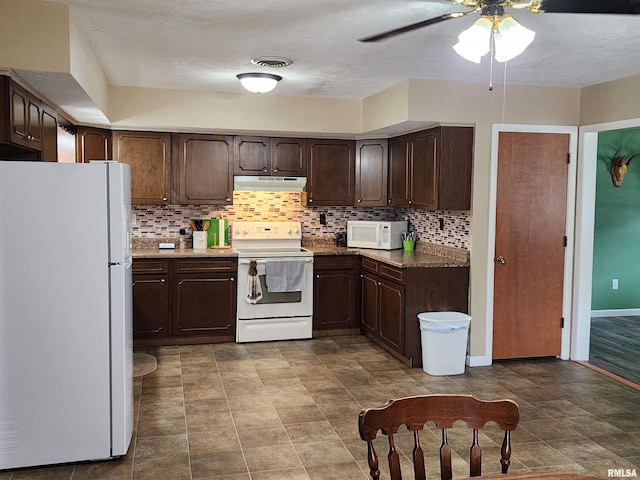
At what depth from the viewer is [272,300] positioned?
5.81 metres

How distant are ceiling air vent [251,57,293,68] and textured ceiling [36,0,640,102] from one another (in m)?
0.08

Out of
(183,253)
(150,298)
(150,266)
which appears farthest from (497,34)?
(150,298)

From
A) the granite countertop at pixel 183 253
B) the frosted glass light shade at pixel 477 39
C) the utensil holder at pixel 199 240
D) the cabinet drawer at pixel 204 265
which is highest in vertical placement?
the frosted glass light shade at pixel 477 39

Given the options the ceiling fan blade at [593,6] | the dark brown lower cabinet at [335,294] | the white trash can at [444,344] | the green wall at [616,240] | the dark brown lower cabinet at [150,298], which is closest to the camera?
the ceiling fan blade at [593,6]

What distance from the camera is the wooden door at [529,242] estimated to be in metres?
5.12

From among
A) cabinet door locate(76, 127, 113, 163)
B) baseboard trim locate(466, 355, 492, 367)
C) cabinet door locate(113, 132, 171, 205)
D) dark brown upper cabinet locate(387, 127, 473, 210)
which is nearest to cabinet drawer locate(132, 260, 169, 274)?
cabinet door locate(113, 132, 171, 205)

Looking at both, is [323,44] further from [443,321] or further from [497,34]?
[443,321]

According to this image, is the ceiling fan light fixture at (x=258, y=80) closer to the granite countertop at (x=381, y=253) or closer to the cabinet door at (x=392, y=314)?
the granite countertop at (x=381, y=253)

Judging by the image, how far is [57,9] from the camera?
9.96ft

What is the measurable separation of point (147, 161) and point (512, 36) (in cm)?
409

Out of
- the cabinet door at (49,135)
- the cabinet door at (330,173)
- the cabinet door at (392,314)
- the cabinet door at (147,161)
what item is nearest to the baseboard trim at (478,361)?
Result: the cabinet door at (392,314)

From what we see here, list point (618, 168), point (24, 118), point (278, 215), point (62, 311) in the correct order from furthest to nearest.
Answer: point (618, 168) < point (278, 215) < point (24, 118) < point (62, 311)

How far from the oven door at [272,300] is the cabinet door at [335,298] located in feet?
0.36

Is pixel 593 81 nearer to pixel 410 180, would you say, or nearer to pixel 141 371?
pixel 410 180
